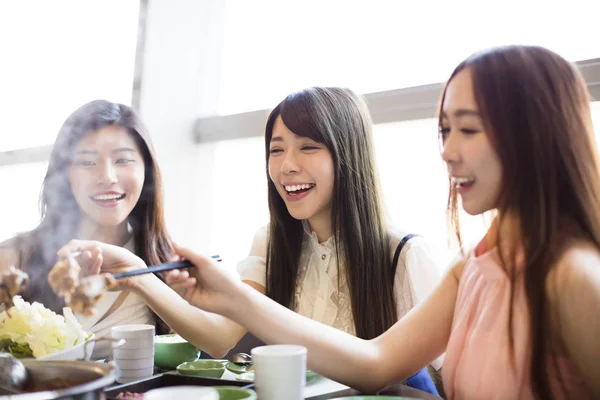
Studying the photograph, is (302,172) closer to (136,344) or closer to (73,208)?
(136,344)

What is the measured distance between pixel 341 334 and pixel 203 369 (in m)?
0.34

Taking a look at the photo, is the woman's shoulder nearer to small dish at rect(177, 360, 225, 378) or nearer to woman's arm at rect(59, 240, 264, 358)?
small dish at rect(177, 360, 225, 378)

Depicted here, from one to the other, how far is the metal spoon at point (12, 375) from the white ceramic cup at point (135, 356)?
1.38ft

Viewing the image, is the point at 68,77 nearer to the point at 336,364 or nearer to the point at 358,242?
the point at 358,242

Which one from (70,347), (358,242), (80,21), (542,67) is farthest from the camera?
(80,21)

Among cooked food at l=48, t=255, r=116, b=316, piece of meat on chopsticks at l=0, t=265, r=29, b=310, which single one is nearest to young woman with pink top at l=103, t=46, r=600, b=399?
cooked food at l=48, t=255, r=116, b=316

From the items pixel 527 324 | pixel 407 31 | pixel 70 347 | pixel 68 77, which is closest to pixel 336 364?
pixel 527 324

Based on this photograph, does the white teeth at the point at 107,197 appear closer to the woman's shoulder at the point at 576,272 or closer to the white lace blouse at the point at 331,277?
the white lace blouse at the point at 331,277

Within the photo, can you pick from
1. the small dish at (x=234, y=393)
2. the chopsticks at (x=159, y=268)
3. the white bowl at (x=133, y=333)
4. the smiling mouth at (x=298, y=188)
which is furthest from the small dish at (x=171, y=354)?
the smiling mouth at (x=298, y=188)

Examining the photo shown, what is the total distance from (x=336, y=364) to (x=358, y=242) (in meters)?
0.69

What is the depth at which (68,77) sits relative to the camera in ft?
12.9

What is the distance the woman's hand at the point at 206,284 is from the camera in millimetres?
1248

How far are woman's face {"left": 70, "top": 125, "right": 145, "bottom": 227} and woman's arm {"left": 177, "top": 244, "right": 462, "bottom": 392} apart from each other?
1.11m

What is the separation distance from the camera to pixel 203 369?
1.36m
